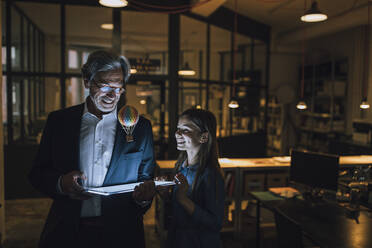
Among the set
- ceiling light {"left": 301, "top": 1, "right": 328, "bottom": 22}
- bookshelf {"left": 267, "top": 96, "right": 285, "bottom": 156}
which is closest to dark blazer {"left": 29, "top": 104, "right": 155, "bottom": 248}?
ceiling light {"left": 301, "top": 1, "right": 328, "bottom": 22}

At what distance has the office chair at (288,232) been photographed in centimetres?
238

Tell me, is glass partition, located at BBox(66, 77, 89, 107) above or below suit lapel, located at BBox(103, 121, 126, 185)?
above

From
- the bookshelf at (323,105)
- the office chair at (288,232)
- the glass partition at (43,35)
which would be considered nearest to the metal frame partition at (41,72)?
the glass partition at (43,35)

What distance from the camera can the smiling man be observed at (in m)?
1.45

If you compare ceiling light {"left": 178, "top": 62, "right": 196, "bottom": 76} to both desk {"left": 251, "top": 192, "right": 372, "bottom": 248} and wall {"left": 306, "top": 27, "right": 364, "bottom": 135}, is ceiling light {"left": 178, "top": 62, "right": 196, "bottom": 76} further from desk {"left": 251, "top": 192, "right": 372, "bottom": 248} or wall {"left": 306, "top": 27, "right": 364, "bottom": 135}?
wall {"left": 306, "top": 27, "right": 364, "bottom": 135}

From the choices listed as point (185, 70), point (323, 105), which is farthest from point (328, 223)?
point (323, 105)

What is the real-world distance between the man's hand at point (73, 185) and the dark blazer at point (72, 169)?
2.9 inches

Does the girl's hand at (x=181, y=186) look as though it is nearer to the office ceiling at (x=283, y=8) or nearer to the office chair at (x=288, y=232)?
the office chair at (x=288, y=232)

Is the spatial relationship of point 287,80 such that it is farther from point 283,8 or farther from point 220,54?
point 220,54

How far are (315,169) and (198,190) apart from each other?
78.8 inches

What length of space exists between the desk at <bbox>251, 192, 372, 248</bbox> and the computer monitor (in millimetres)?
228

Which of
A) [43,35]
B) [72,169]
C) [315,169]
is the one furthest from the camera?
[43,35]

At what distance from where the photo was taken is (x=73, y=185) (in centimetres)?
136

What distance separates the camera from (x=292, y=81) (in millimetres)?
9758
